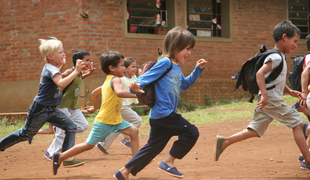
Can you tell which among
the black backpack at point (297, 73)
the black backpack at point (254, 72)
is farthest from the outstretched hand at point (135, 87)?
the black backpack at point (297, 73)

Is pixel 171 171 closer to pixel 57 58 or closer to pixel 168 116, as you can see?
pixel 168 116

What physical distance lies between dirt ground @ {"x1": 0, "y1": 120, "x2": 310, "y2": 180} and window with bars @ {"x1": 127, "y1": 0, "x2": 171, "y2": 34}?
6012 millimetres

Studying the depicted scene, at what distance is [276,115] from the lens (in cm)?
486

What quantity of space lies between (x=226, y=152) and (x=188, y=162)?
3.42 ft

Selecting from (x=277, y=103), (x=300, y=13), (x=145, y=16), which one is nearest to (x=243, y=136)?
(x=277, y=103)

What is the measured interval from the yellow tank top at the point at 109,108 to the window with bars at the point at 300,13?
12.5m

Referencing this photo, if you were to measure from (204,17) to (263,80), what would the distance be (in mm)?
10389

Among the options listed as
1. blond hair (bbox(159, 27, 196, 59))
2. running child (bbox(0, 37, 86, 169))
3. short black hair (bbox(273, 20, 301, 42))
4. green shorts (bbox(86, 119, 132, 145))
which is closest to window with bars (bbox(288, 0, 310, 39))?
short black hair (bbox(273, 20, 301, 42))

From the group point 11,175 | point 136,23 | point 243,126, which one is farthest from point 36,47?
point 11,175

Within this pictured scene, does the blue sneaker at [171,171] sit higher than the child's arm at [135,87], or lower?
lower

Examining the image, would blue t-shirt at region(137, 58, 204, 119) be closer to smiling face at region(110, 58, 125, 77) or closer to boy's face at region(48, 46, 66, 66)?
smiling face at region(110, 58, 125, 77)

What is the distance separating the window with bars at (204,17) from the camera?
1448cm

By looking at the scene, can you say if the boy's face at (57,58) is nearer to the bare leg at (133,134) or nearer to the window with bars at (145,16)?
the bare leg at (133,134)

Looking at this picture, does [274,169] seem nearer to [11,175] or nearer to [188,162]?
[188,162]
